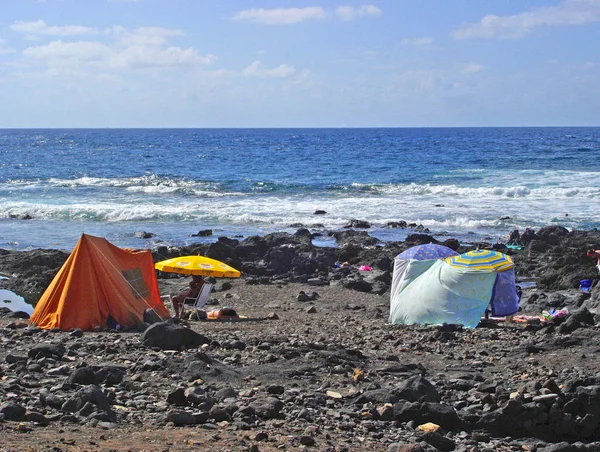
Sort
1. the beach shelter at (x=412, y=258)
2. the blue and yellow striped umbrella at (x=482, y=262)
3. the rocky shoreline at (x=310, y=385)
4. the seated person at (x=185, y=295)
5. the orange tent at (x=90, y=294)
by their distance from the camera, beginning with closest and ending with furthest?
the rocky shoreline at (x=310, y=385), the orange tent at (x=90, y=294), the blue and yellow striped umbrella at (x=482, y=262), the beach shelter at (x=412, y=258), the seated person at (x=185, y=295)

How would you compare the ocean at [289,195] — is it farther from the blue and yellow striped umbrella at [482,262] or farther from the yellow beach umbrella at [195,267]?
the blue and yellow striped umbrella at [482,262]

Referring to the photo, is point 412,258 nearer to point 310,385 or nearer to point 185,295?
point 185,295

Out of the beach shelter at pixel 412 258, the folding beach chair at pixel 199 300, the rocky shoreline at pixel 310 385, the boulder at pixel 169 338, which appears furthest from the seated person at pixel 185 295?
the boulder at pixel 169 338

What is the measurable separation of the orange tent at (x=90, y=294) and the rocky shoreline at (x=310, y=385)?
546 mm

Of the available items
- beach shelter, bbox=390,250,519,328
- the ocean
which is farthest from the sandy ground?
the ocean

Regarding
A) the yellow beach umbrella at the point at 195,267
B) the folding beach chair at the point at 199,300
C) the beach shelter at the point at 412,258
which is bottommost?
the folding beach chair at the point at 199,300

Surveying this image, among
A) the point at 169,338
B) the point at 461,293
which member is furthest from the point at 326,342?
the point at 461,293

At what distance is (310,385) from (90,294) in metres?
5.73

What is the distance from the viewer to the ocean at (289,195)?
31.7m

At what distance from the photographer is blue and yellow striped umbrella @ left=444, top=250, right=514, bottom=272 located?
48.8 ft

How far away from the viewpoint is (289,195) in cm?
4406

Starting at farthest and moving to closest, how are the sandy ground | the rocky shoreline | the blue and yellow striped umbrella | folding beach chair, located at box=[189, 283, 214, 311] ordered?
folding beach chair, located at box=[189, 283, 214, 311], the blue and yellow striped umbrella, the rocky shoreline, the sandy ground

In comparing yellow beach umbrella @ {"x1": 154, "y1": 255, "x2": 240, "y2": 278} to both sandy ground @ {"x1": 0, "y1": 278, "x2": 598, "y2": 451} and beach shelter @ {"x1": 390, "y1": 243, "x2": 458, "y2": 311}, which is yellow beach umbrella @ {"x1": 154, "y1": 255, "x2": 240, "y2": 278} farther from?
beach shelter @ {"x1": 390, "y1": 243, "x2": 458, "y2": 311}

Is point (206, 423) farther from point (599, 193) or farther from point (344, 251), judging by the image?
point (599, 193)
